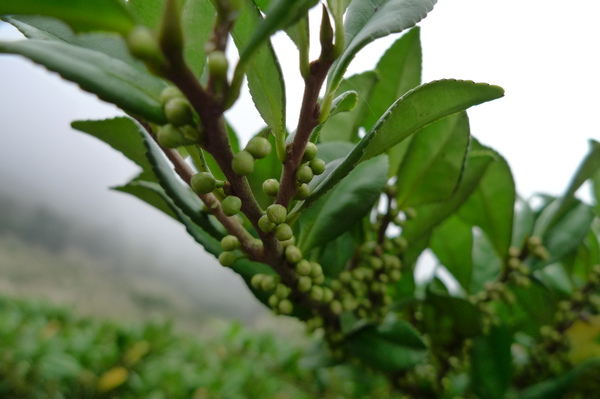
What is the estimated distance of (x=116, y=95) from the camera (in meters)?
0.29

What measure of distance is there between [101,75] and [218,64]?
0.27ft

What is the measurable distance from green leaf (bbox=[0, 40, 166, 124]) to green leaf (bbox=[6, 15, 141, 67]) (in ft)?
0.37

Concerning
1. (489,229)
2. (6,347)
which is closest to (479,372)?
(489,229)

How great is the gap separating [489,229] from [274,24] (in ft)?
2.13

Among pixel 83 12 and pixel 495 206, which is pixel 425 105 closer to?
pixel 83 12

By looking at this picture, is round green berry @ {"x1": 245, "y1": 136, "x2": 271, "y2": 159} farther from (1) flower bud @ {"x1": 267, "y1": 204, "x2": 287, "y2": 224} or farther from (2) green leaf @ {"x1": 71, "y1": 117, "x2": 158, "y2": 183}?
(2) green leaf @ {"x1": 71, "y1": 117, "x2": 158, "y2": 183}

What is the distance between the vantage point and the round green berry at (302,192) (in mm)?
409

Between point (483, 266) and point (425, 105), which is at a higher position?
point (425, 105)

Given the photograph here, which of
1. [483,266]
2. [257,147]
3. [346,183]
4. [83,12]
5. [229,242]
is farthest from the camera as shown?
[483,266]

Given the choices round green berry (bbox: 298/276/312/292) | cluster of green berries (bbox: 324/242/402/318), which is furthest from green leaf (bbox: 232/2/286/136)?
cluster of green berries (bbox: 324/242/402/318)

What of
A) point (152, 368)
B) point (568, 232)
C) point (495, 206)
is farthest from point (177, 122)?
point (152, 368)

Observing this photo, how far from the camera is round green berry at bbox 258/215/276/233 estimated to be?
410mm

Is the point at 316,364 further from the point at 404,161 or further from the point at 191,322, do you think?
the point at 191,322

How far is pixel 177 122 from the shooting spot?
12.0 inches
